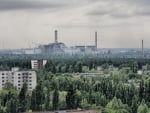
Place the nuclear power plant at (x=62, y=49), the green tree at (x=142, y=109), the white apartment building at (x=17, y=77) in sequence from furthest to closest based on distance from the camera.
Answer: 1. the nuclear power plant at (x=62, y=49)
2. the white apartment building at (x=17, y=77)
3. the green tree at (x=142, y=109)

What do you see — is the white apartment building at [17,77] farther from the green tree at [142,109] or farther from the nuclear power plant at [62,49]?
the nuclear power plant at [62,49]

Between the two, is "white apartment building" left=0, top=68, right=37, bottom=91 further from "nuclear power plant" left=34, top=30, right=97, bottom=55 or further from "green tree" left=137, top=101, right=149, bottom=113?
"nuclear power plant" left=34, top=30, right=97, bottom=55

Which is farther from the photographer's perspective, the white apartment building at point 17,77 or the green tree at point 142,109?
the white apartment building at point 17,77

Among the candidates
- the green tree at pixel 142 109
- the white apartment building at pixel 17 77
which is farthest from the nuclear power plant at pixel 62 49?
the green tree at pixel 142 109

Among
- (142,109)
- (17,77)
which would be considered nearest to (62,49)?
(17,77)

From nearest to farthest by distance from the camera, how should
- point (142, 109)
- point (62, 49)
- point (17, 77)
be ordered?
point (142, 109)
point (17, 77)
point (62, 49)

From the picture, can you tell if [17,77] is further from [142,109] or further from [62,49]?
[62,49]

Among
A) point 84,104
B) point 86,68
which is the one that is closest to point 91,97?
point 84,104

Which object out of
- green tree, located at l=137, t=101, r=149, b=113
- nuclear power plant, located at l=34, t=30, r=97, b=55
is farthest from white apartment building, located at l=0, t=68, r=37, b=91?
nuclear power plant, located at l=34, t=30, r=97, b=55

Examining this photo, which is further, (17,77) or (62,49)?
(62,49)

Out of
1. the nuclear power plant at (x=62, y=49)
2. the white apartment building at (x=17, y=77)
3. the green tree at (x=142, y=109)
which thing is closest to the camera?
the green tree at (x=142, y=109)

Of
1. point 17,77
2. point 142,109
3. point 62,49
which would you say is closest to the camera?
point 142,109

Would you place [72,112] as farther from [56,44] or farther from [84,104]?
[56,44]
